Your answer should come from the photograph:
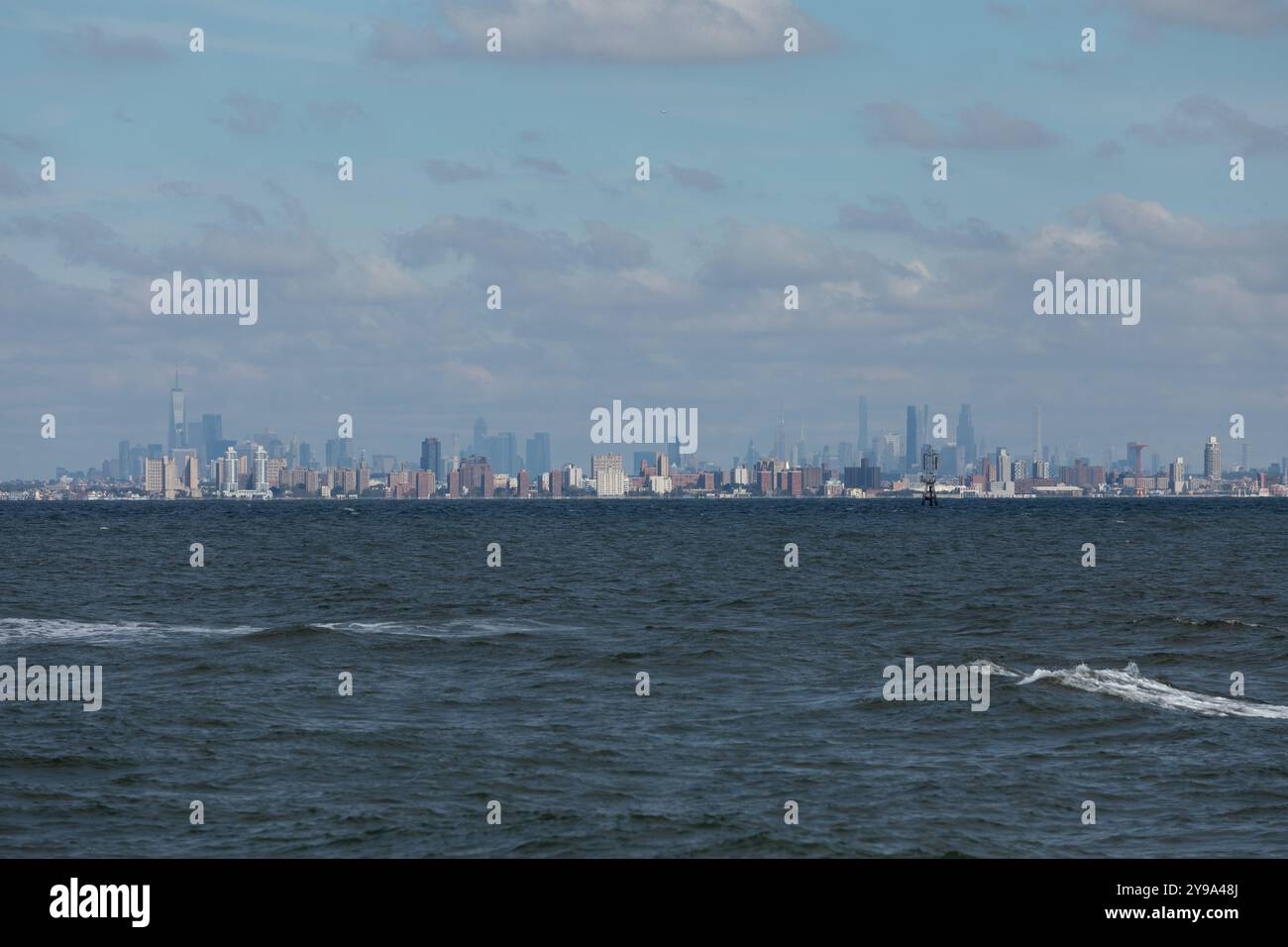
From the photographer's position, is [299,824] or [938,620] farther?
[938,620]

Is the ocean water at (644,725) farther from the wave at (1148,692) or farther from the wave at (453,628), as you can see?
the wave at (453,628)

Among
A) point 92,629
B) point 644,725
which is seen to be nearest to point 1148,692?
point 644,725

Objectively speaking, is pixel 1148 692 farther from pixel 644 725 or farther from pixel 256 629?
pixel 256 629

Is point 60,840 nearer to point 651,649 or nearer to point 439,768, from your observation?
point 439,768

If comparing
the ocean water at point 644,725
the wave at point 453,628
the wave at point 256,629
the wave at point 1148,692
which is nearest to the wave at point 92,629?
the wave at point 256,629

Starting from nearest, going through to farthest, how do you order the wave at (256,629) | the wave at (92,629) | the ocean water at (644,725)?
A: the ocean water at (644,725) < the wave at (92,629) < the wave at (256,629)
